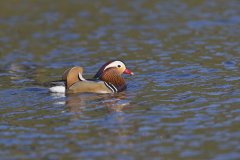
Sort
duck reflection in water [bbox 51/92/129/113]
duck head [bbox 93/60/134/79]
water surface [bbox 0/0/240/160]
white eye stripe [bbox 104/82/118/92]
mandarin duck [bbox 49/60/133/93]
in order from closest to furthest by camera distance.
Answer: water surface [bbox 0/0/240/160]
duck reflection in water [bbox 51/92/129/113]
mandarin duck [bbox 49/60/133/93]
white eye stripe [bbox 104/82/118/92]
duck head [bbox 93/60/134/79]

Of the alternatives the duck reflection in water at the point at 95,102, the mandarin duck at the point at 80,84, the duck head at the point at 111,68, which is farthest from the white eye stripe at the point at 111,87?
the duck head at the point at 111,68

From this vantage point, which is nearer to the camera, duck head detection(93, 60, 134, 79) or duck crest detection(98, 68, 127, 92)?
duck crest detection(98, 68, 127, 92)

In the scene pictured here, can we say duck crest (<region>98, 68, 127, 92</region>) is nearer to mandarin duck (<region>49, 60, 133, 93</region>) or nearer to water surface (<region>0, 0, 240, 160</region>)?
mandarin duck (<region>49, 60, 133, 93</region>)

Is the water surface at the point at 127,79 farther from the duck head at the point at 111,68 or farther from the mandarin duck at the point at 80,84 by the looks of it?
the duck head at the point at 111,68

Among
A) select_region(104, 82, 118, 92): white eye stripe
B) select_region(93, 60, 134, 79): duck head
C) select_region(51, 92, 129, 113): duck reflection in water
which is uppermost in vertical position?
select_region(93, 60, 134, 79): duck head

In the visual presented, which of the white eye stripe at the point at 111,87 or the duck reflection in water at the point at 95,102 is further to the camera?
the white eye stripe at the point at 111,87

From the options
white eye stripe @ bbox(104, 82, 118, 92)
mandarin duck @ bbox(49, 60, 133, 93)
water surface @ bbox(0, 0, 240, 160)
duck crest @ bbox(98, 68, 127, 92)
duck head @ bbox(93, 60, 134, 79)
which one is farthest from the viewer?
duck head @ bbox(93, 60, 134, 79)

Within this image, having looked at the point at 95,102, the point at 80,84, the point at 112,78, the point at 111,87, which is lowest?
the point at 95,102

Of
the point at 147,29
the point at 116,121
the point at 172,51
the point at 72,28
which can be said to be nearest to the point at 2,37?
the point at 72,28

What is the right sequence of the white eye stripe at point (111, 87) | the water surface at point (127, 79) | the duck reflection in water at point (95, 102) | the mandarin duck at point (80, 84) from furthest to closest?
the white eye stripe at point (111, 87), the mandarin duck at point (80, 84), the duck reflection in water at point (95, 102), the water surface at point (127, 79)

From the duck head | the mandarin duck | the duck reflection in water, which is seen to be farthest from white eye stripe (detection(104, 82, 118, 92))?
the duck head

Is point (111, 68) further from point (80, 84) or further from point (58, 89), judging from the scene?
point (58, 89)

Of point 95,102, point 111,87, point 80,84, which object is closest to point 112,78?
point 111,87

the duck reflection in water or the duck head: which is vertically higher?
the duck head
